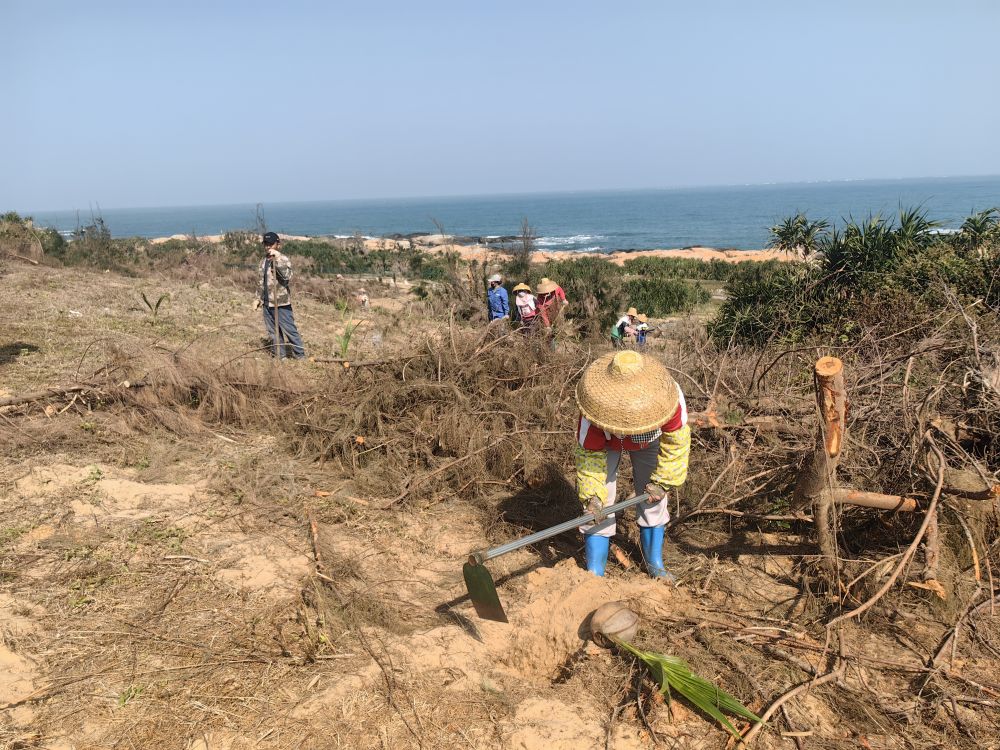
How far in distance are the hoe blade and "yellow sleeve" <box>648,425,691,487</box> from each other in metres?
0.97

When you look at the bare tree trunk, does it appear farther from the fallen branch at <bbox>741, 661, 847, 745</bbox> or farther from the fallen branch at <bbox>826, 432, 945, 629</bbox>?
the fallen branch at <bbox>741, 661, 847, 745</bbox>

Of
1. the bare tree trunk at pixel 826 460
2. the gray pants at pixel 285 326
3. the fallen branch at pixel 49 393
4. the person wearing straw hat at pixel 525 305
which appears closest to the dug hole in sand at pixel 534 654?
the bare tree trunk at pixel 826 460

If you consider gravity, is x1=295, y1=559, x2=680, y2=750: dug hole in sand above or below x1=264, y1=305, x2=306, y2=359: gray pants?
below

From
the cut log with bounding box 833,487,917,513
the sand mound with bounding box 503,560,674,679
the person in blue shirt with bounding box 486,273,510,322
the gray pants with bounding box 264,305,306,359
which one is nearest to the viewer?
the sand mound with bounding box 503,560,674,679

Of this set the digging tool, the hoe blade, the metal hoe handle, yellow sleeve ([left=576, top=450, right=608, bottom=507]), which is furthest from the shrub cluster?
the hoe blade

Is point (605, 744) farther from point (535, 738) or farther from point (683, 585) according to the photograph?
point (683, 585)

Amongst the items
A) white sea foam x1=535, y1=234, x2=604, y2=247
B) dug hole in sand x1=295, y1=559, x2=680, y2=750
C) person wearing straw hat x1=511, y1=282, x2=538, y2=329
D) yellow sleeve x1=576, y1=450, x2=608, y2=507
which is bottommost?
white sea foam x1=535, y1=234, x2=604, y2=247

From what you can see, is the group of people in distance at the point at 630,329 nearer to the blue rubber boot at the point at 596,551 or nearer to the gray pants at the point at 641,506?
the gray pants at the point at 641,506

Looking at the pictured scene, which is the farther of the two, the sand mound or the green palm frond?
the sand mound

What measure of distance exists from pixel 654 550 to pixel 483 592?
100cm

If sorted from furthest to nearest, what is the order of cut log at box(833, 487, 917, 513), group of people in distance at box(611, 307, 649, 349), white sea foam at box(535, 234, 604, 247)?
white sea foam at box(535, 234, 604, 247) → group of people in distance at box(611, 307, 649, 349) → cut log at box(833, 487, 917, 513)

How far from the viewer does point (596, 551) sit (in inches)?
128

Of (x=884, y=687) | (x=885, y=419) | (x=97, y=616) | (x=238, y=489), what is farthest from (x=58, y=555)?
(x=885, y=419)

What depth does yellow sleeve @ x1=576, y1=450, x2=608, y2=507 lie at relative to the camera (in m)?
3.12
